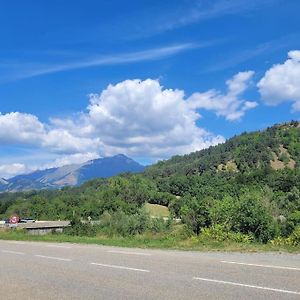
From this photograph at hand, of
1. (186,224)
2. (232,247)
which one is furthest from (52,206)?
(232,247)

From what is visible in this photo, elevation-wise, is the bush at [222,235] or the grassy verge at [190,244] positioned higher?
the bush at [222,235]

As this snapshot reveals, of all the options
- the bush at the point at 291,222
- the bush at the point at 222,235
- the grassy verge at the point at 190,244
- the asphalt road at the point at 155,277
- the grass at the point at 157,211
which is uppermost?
the grass at the point at 157,211

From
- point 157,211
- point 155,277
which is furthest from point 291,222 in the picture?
point 157,211

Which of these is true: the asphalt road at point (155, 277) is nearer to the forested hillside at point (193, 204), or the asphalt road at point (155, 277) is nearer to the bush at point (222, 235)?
the bush at point (222, 235)

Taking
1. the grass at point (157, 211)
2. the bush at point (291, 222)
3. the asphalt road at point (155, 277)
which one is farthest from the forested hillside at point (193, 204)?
the asphalt road at point (155, 277)

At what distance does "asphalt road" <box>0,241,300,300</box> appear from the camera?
8727 mm

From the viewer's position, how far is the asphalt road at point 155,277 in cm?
873

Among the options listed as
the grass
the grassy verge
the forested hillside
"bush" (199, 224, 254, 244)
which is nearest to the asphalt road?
the grassy verge


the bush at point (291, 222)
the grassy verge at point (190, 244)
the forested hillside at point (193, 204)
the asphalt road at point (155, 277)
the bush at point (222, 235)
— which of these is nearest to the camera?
the asphalt road at point (155, 277)

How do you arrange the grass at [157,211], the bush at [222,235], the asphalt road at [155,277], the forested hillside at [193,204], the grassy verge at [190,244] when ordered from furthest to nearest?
1. the grass at [157,211]
2. the forested hillside at [193,204]
3. the bush at [222,235]
4. the grassy verge at [190,244]
5. the asphalt road at [155,277]

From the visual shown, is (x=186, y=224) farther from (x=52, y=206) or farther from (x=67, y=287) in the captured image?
(x=52, y=206)

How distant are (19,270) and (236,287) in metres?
6.54

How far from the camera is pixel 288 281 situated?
31.3 ft

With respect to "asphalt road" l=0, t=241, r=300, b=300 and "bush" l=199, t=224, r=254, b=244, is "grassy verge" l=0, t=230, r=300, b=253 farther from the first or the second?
"asphalt road" l=0, t=241, r=300, b=300
